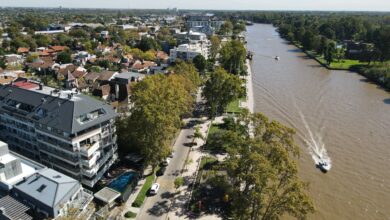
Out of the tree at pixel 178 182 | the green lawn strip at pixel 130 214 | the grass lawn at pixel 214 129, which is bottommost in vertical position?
the green lawn strip at pixel 130 214

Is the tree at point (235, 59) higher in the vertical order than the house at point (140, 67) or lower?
higher

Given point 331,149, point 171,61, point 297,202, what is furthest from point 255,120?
point 171,61

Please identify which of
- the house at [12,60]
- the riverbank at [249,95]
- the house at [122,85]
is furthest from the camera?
the house at [12,60]

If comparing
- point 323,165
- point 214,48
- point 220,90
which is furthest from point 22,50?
point 323,165

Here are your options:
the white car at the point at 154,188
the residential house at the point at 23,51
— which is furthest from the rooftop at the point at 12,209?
the residential house at the point at 23,51

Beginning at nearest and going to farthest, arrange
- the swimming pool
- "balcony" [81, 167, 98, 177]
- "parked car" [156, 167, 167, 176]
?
"balcony" [81, 167, 98, 177] < the swimming pool < "parked car" [156, 167, 167, 176]

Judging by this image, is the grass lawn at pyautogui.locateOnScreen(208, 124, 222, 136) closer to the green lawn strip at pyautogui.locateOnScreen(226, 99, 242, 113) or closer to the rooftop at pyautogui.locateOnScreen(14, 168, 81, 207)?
the green lawn strip at pyautogui.locateOnScreen(226, 99, 242, 113)

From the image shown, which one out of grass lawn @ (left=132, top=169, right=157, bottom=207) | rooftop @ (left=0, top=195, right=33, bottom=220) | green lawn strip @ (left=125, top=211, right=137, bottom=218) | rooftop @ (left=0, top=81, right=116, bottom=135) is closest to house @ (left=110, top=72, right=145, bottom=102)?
rooftop @ (left=0, top=81, right=116, bottom=135)

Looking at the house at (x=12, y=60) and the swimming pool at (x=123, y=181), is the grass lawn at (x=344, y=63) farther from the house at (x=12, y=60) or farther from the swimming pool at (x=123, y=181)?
the house at (x=12, y=60)
